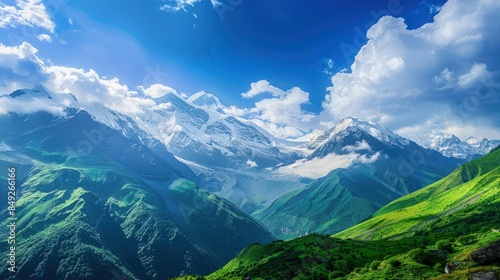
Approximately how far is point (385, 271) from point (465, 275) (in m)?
26.3

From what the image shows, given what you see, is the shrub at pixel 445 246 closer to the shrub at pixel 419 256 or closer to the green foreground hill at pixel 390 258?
the green foreground hill at pixel 390 258

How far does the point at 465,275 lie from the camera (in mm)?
60156

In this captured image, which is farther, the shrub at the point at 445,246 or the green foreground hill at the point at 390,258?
the shrub at the point at 445,246

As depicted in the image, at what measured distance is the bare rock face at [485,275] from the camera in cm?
5711

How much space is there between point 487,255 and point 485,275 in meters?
14.0

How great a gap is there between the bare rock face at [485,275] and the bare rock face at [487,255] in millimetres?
12421

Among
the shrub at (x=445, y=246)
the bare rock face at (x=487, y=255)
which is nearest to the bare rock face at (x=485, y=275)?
the bare rock face at (x=487, y=255)

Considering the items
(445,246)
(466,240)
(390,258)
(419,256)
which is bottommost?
(390,258)

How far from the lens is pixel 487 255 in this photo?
6956 cm

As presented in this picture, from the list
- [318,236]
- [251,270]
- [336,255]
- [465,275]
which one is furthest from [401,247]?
[465,275]

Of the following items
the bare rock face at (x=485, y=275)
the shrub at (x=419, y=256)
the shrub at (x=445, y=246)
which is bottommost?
the bare rock face at (x=485, y=275)

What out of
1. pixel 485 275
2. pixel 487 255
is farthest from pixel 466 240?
pixel 485 275

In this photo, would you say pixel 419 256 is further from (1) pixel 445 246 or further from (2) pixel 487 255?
(2) pixel 487 255

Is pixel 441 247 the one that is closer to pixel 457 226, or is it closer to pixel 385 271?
pixel 385 271
